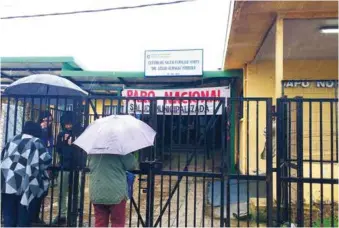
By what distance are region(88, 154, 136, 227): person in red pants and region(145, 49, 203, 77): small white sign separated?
21.6ft

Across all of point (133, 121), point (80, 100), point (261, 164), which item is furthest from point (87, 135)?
point (261, 164)

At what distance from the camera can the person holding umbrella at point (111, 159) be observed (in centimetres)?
396

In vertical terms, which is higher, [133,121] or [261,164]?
[133,121]

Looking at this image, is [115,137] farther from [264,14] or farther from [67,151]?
[264,14]

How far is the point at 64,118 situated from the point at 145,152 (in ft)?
4.95

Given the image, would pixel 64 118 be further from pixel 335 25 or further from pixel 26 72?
pixel 26 72

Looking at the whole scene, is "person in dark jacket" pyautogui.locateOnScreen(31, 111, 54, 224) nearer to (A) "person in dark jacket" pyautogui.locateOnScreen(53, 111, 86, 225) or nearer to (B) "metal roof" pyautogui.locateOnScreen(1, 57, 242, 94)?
(A) "person in dark jacket" pyautogui.locateOnScreen(53, 111, 86, 225)

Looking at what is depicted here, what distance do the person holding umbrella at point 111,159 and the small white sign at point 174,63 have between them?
21.0ft

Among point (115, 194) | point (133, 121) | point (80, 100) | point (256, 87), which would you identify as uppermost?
point (256, 87)

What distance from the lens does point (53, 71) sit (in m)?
12.6

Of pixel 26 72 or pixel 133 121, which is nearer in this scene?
pixel 133 121

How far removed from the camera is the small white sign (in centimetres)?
1041

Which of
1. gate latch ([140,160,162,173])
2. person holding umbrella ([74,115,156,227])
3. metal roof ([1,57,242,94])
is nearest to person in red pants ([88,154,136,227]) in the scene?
person holding umbrella ([74,115,156,227])

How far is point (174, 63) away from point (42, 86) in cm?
538
